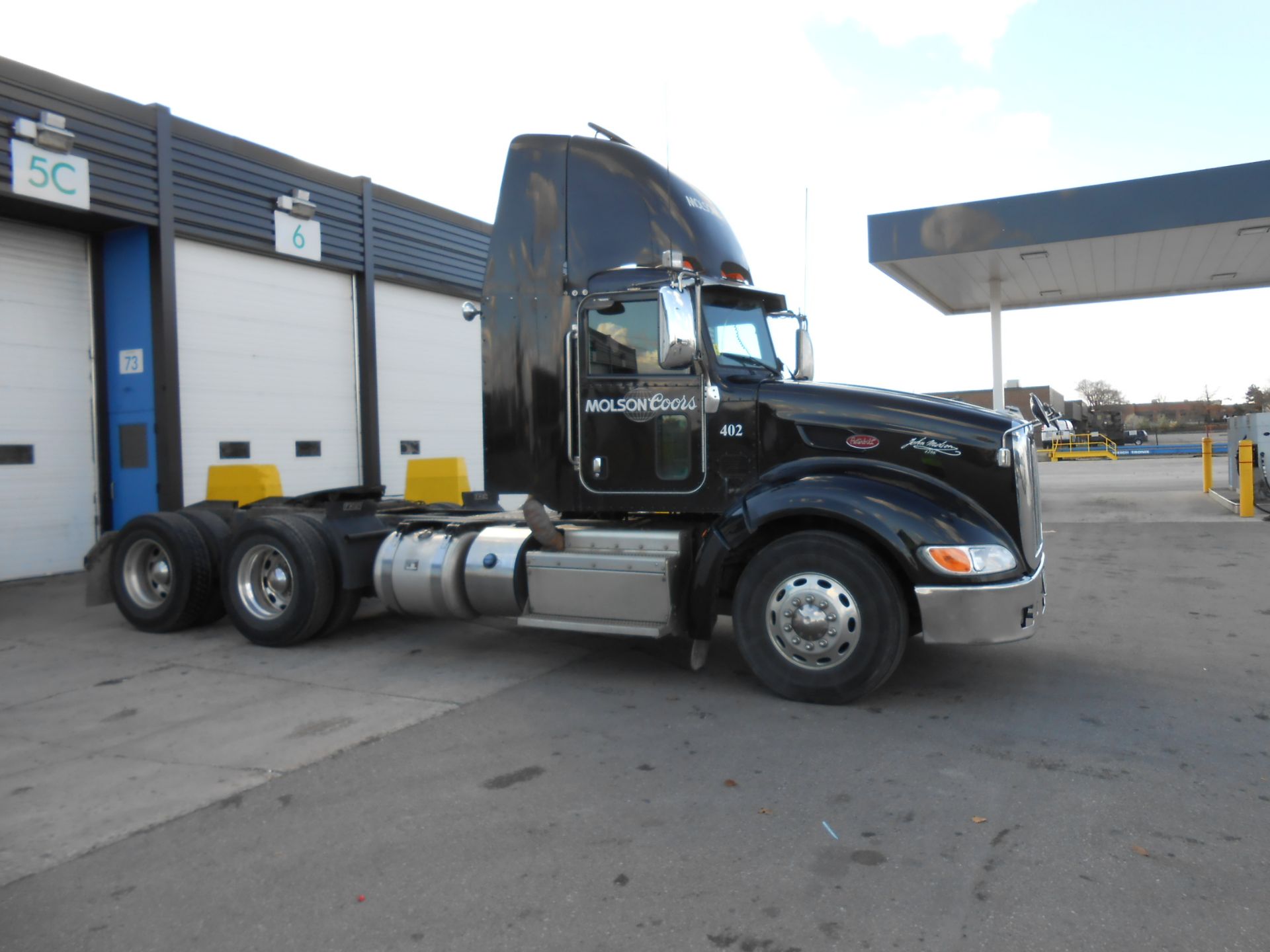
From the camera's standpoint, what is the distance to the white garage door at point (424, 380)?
15.3m

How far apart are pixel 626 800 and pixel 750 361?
3.23 meters

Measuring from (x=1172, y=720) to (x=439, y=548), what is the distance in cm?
475

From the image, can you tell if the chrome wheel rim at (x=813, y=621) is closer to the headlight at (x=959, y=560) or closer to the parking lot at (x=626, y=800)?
the parking lot at (x=626, y=800)

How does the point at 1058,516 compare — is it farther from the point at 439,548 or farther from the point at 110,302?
the point at 110,302

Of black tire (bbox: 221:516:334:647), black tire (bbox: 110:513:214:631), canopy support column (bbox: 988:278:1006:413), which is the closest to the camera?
black tire (bbox: 221:516:334:647)

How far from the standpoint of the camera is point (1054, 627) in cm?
757

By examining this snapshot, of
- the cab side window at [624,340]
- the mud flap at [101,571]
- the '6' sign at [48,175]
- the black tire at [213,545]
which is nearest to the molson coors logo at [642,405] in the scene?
the cab side window at [624,340]

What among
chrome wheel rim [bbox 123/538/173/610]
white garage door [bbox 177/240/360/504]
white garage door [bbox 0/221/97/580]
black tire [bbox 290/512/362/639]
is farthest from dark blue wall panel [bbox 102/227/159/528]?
black tire [bbox 290/512/362/639]

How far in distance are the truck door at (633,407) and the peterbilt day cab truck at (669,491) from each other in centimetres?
1

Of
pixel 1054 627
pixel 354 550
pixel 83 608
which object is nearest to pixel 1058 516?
pixel 1054 627

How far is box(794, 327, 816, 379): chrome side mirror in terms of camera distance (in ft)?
22.1

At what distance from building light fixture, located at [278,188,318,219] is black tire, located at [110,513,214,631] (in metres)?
6.76

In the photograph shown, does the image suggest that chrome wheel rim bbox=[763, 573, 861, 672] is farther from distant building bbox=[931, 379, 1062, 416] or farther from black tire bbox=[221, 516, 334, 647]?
distant building bbox=[931, 379, 1062, 416]

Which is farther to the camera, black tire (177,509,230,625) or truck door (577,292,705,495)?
black tire (177,509,230,625)
